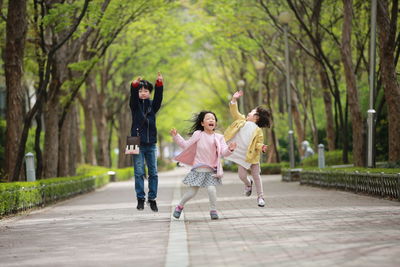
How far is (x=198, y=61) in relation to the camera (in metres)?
49.1

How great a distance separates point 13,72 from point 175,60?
2796cm

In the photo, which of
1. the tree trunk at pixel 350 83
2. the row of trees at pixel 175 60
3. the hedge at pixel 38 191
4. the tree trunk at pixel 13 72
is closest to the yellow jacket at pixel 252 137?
the row of trees at pixel 175 60

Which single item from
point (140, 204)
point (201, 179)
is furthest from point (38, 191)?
point (201, 179)

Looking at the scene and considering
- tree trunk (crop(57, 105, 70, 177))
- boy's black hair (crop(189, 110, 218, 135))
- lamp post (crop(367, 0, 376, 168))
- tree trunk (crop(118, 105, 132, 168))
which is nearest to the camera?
boy's black hair (crop(189, 110, 218, 135))

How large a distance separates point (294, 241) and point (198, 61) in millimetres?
41717

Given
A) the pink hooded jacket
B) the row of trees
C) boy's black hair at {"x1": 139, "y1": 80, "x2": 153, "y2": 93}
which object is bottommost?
the pink hooded jacket

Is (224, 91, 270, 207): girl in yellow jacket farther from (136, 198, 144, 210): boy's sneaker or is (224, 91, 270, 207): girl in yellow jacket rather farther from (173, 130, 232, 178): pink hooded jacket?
(173, 130, 232, 178): pink hooded jacket

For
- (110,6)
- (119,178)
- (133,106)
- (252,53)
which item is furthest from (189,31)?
(133,106)

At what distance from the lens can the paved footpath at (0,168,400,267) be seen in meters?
6.81

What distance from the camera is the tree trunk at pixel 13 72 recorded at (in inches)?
661

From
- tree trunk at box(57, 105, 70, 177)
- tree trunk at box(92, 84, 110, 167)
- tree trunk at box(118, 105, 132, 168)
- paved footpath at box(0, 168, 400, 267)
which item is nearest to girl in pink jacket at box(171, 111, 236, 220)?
paved footpath at box(0, 168, 400, 267)

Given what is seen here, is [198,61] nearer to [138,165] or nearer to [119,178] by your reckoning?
[119,178]

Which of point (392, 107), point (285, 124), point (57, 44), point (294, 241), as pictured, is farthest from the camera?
point (285, 124)

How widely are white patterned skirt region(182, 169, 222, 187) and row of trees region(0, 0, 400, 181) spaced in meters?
0.82
